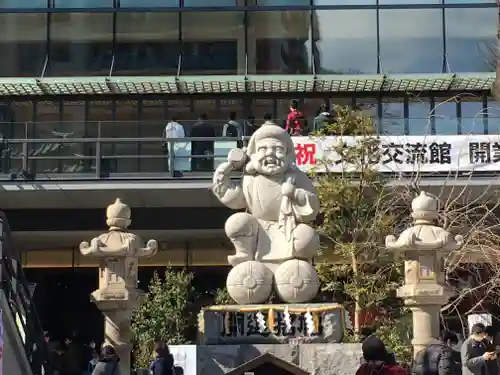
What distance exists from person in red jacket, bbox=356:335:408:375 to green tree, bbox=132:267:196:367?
13.3 meters

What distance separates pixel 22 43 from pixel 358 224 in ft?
38.2

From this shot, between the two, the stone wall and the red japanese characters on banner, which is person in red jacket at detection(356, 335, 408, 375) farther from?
the red japanese characters on banner

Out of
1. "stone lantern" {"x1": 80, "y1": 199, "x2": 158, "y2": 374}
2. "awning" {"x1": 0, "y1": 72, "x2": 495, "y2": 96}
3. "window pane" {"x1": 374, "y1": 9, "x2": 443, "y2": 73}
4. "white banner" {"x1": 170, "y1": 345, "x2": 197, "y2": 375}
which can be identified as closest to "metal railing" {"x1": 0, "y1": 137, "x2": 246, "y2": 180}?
"awning" {"x1": 0, "y1": 72, "x2": 495, "y2": 96}

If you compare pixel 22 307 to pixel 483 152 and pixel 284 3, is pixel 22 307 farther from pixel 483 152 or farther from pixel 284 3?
pixel 284 3

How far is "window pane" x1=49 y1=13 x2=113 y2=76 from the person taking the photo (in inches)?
1077

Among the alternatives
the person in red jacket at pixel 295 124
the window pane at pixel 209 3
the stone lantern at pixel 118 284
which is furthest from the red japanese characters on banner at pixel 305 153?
the stone lantern at pixel 118 284

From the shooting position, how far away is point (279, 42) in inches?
1074

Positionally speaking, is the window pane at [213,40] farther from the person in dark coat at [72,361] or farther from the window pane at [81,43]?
the person in dark coat at [72,361]

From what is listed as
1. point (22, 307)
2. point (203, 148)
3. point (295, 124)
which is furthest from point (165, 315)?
point (22, 307)

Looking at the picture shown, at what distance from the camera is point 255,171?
1428 cm

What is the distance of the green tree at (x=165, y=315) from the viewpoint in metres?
20.9

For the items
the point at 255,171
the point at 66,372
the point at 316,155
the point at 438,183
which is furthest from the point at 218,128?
the point at 255,171

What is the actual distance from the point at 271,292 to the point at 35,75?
15362 millimetres

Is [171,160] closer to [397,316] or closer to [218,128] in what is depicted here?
[218,128]
